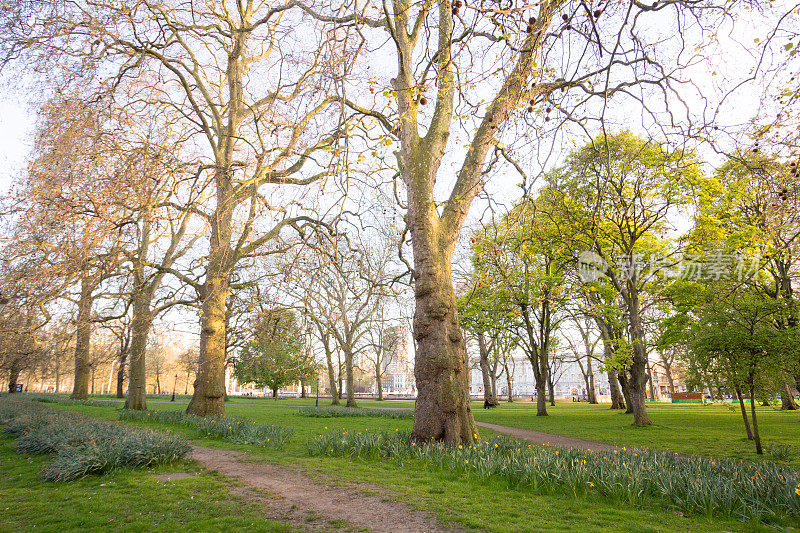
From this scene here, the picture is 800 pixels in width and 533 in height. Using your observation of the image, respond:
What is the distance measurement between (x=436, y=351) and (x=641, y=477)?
3.62m

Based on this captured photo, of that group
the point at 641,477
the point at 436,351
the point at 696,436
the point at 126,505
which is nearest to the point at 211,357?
the point at 436,351

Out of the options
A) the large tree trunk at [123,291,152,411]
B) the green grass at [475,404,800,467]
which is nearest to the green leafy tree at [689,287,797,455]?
the green grass at [475,404,800,467]

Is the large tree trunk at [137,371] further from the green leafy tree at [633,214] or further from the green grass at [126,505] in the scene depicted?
the green leafy tree at [633,214]

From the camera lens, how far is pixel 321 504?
180 inches

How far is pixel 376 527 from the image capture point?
3.85 meters

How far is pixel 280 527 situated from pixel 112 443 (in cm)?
434

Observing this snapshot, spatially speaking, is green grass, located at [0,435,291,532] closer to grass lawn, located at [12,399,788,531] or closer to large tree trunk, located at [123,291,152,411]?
grass lawn, located at [12,399,788,531]

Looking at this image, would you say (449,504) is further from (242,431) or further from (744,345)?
(744,345)

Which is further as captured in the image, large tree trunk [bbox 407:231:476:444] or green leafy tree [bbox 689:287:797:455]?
green leafy tree [bbox 689:287:797:455]

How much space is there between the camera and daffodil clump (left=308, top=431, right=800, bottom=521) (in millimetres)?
4188

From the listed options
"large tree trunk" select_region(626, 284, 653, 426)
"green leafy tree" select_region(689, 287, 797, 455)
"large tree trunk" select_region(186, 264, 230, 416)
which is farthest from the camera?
"large tree trunk" select_region(626, 284, 653, 426)

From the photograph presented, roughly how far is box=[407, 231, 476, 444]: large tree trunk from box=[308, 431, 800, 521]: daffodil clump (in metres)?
0.43

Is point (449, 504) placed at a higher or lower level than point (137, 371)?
lower

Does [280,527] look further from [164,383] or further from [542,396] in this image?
[164,383]
